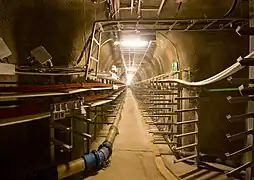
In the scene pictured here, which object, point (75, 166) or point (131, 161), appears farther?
point (131, 161)

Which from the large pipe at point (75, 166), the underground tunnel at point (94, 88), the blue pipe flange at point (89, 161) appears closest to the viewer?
the large pipe at point (75, 166)

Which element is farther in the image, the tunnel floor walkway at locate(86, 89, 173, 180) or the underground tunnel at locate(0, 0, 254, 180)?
the tunnel floor walkway at locate(86, 89, 173, 180)

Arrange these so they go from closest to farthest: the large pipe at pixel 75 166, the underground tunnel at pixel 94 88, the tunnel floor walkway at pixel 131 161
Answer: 1. the large pipe at pixel 75 166
2. the underground tunnel at pixel 94 88
3. the tunnel floor walkway at pixel 131 161

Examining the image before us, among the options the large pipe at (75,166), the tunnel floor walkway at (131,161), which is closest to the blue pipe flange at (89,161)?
the large pipe at (75,166)

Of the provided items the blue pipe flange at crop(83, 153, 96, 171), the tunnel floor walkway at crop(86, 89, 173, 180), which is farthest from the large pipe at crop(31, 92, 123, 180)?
the tunnel floor walkway at crop(86, 89, 173, 180)

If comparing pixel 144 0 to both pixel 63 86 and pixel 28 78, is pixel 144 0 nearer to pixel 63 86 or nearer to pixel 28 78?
pixel 28 78

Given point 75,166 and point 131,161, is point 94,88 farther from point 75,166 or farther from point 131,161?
point 131,161

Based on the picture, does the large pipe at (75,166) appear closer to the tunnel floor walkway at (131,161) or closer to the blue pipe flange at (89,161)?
the blue pipe flange at (89,161)

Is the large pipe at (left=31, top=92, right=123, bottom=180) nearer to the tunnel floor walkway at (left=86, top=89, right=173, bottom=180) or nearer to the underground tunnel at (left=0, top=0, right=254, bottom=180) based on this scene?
the underground tunnel at (left=0, top=0, right=254, bottom=180)

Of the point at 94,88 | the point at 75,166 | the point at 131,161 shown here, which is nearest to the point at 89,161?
the point at 75,166

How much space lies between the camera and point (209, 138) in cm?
339

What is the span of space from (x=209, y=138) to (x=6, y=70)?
2595 mm

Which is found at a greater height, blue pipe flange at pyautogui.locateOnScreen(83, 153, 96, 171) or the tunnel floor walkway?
blue pipe flange at pyautogui.locateOnScreen(83, 153, 96, 171)

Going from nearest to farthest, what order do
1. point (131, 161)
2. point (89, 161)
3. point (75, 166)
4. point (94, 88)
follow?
point (75, 166), point (89, 161), point (94, 88), point (131, 161)
